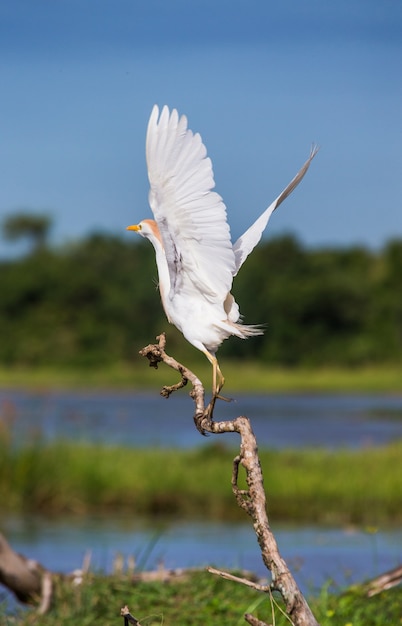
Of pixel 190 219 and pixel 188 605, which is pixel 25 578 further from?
pixel 190 219

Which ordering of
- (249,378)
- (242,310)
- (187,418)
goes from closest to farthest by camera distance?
(187,418) < (249,378) < (242,310)

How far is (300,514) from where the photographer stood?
425 inches

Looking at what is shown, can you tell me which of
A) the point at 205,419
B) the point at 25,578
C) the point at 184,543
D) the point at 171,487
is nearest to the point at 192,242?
the point at 205,419

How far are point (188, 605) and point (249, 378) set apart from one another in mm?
30394

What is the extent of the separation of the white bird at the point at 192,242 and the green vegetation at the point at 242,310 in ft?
97.7

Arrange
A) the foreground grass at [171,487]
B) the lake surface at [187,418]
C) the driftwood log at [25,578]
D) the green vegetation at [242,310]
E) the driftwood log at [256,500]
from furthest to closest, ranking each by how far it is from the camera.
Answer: the green vegetation at [242,310] → the lake surface at [187,418] → the foreground grass at [171,487] → the driftwood log at [25,578] → the driftwood log at [256,500]

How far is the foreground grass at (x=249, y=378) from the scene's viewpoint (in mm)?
34500

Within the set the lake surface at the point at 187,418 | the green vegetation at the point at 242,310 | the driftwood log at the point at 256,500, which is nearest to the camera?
the driftwood log at the point at 256,500

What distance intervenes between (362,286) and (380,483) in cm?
2820

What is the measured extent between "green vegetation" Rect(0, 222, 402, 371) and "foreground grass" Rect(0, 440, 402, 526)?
2145 cm

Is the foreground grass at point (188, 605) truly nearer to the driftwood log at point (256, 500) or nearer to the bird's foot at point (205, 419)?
the driftwood log at point (256, 500)

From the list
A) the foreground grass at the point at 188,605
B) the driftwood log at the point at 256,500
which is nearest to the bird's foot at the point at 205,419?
the driftwood log at the point at 256,500

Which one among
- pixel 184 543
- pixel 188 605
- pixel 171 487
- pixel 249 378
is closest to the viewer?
pixel 188 605

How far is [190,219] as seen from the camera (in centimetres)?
304
